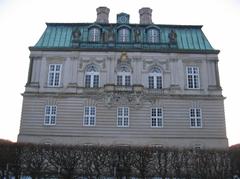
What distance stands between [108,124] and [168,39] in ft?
49.5

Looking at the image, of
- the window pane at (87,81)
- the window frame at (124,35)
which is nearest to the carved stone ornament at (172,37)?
the window frame at (124,35)

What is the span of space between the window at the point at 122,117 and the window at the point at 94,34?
35.7ft

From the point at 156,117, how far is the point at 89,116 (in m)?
8.66

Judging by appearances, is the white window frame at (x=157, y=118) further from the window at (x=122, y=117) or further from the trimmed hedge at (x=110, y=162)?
the trimmed hedge at (x=110, y=162)

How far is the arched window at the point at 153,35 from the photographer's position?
40562mm

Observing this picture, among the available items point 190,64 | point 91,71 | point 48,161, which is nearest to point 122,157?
point 48,161

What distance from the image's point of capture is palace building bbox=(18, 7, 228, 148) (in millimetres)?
35688

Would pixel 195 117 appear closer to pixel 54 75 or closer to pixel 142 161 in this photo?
pixel 142 161

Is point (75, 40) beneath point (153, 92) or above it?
above

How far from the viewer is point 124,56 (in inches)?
1513

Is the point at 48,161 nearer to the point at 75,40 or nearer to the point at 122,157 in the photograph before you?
the point at 122,157

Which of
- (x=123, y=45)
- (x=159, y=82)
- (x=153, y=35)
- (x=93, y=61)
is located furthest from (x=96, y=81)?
(x=153, y=35)

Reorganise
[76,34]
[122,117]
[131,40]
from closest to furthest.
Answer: [122,117], [76,34], [131,40]

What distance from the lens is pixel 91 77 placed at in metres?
38.4
